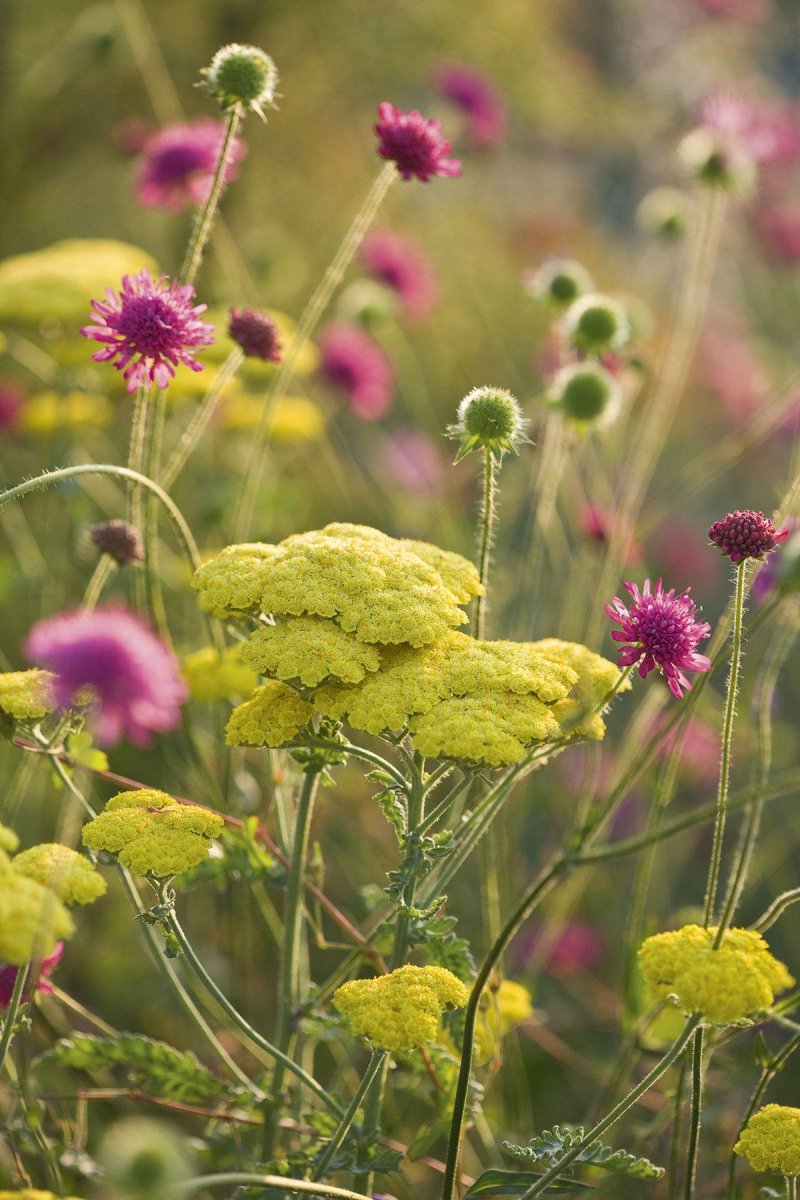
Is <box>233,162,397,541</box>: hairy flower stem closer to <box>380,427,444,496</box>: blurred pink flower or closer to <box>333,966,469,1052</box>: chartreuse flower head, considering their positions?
<box>333,966,469,1052</box>: chartreuse flower head

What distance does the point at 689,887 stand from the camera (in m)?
4.07

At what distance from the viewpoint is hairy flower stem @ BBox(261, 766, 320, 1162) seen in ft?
6.03

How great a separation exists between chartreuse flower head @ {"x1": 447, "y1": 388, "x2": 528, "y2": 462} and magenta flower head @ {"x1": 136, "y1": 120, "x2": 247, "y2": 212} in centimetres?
128

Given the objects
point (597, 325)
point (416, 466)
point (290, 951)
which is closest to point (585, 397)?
point (597, 325)

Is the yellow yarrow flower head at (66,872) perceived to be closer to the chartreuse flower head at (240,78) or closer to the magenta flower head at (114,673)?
the magenta flower head at (114,673)

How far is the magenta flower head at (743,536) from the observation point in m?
1.64

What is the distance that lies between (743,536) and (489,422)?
1.59 feet

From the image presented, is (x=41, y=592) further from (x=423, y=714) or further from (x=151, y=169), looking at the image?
(x=423, y=714)

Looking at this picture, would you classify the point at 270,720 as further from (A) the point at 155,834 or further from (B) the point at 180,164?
(B) the point at 180,164

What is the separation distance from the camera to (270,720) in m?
1.66


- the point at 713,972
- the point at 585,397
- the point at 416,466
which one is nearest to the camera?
the point at 713,972

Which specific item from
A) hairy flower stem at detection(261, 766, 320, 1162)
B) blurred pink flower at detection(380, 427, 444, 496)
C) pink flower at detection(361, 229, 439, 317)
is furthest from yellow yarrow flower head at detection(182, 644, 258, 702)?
blurred pink flower at detection(380, 427, 444, 496)

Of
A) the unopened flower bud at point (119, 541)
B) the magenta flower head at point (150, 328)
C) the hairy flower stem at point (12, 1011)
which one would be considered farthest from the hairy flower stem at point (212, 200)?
the hairy flower stem at point (12, 1011)

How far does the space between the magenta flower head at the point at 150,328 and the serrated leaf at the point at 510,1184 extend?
1.35 m
